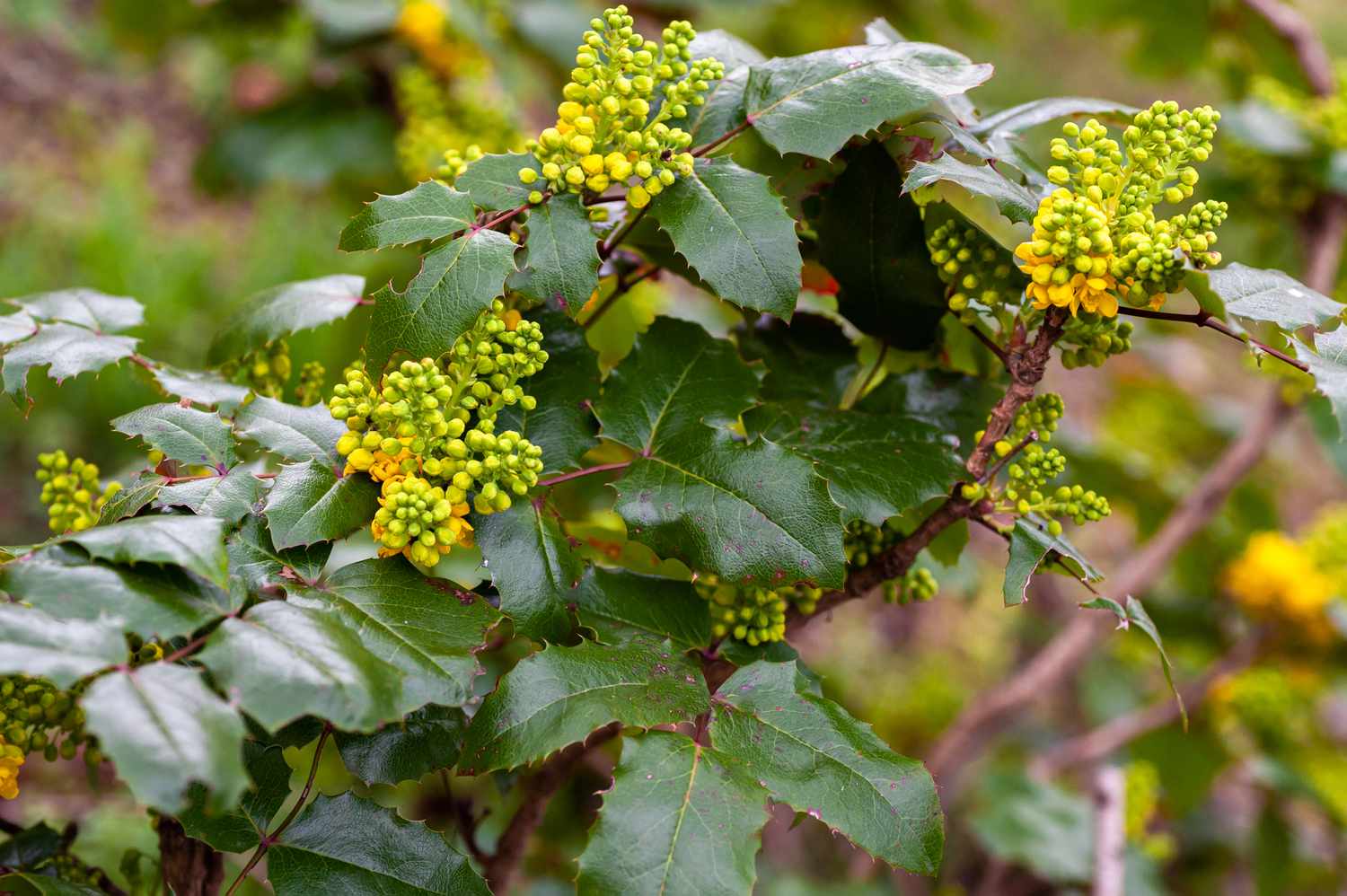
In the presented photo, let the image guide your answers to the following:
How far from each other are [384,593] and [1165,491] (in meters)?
1.61

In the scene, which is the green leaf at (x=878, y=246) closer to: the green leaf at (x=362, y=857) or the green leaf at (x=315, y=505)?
the green leaf at (x=315, y=505)

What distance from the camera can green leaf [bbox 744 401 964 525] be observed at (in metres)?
0.77

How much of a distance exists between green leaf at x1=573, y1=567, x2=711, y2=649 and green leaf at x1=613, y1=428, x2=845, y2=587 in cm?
6

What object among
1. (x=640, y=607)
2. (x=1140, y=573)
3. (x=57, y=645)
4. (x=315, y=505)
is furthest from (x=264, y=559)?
(x=1140, y=573)

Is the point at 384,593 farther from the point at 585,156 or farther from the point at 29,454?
the point at 29,454

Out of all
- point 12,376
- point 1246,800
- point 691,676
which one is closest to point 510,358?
point 691,676

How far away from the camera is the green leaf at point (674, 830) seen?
63cm

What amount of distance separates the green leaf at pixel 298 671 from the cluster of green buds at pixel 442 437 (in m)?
0.09

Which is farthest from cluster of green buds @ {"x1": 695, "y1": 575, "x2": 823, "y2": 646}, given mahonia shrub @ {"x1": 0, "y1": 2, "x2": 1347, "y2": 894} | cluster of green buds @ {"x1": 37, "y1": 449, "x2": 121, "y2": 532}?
cluster of green buds @ {"x1": 37, "y1": 449, "x2": 121, "y2": 532}

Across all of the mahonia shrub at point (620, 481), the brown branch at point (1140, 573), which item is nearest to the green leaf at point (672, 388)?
the mahonia shrub at point (620, 481)

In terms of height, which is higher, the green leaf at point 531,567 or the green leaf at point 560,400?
the green leaf at point 560,400

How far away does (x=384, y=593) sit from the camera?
2.29 feet

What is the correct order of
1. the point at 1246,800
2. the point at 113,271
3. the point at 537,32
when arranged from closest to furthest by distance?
the point at 537,32
the point at 1246,800
the point at 113,271

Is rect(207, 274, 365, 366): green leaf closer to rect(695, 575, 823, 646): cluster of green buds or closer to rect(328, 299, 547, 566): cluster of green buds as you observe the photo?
rect(328, 299, 547, 566): cluster of green buds
